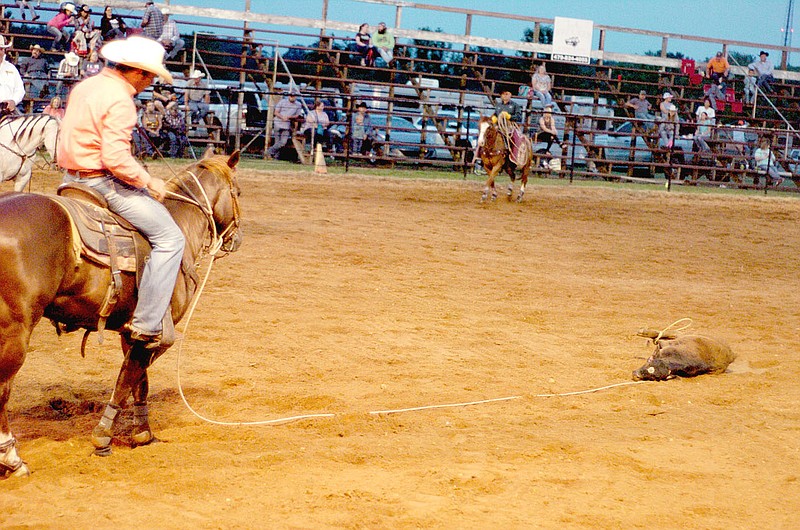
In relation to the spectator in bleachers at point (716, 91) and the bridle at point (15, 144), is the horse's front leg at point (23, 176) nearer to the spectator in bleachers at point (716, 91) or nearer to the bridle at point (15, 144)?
the bridle at point (15, 144)

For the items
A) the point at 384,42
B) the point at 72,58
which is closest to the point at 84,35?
the point at 72,58

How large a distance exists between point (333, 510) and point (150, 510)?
2.75 feet

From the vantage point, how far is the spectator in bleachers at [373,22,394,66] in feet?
80.7

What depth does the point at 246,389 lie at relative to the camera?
620 cm

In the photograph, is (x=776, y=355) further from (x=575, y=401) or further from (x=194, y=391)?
(x=194, y=391)

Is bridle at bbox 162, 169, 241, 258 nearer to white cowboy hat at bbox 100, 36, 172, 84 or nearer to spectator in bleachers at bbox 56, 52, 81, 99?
white cowboy hat at bbox 100, 36, 172, 84

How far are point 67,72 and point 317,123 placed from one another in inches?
220

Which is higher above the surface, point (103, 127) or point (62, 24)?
point (62, 24)

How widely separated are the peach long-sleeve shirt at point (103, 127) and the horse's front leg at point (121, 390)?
0.95 metres

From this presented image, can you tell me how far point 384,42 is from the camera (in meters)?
24.7

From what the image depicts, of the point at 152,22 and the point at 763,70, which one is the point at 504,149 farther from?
the point at 763,70

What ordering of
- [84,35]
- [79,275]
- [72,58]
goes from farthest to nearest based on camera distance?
[84,35], [72,58], [79,275]

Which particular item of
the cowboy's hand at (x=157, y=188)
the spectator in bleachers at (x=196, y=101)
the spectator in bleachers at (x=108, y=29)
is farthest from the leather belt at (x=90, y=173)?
the spectator in bleachers at (x=108, y=29)

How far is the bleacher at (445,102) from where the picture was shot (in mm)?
22031
